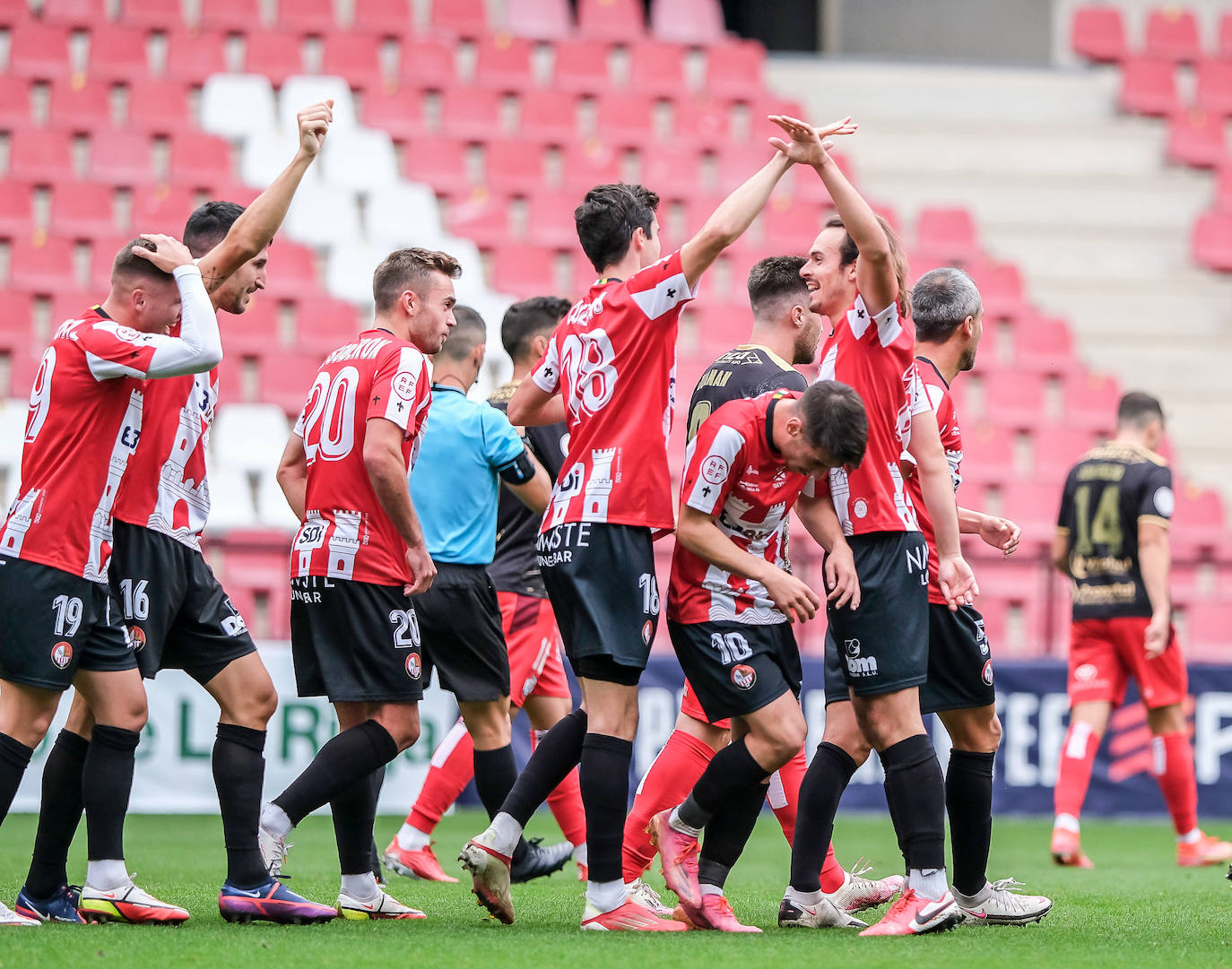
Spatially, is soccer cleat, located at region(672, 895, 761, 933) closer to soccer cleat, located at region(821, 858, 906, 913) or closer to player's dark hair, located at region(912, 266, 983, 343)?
soccer cleat, located at region(821, 858, 906, 913)

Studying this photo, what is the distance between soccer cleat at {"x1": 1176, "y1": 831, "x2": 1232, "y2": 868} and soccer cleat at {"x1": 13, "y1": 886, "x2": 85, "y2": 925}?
17.5 feet

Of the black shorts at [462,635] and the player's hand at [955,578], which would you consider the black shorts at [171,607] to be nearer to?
the black shorts at [462,635]

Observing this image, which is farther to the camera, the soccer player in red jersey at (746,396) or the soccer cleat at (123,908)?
the soccer player in red jersey at (746,396)

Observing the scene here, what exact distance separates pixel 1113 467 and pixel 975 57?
1218 cm

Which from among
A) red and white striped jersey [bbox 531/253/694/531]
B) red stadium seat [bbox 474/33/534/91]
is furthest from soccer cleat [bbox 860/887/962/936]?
red stadium seat [bbox 474/33/534/91]

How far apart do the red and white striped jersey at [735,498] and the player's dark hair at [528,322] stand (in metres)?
1.74

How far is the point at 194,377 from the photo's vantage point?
5.07 meters

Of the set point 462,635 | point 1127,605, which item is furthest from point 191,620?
point 1127,605

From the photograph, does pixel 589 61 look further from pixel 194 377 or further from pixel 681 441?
pixel 194 377

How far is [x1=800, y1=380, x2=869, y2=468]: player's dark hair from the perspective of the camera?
4.51m

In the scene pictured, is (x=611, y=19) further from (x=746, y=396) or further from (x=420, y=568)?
(x=420, y=568)

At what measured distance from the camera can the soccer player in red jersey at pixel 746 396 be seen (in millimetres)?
5098

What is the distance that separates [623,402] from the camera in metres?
4.83

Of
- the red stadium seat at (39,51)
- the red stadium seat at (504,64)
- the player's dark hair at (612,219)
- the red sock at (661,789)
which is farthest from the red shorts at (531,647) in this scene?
the red stadium seat at (39,51)
